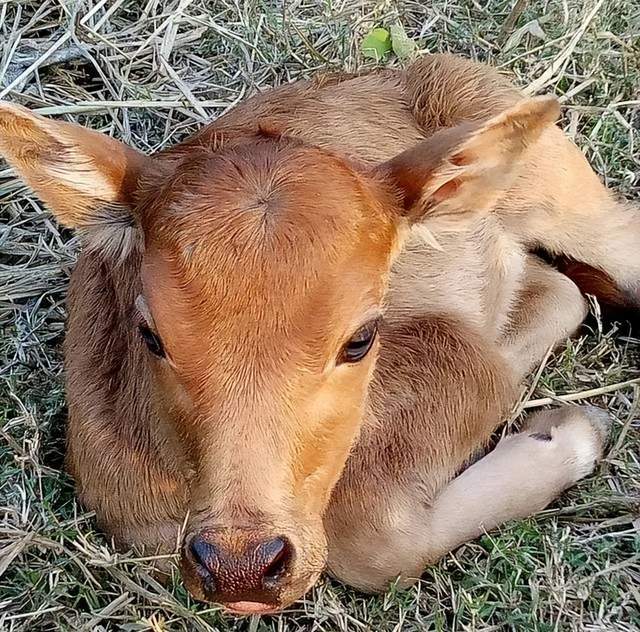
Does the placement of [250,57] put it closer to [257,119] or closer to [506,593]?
[257,119]

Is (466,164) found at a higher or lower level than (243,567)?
higher

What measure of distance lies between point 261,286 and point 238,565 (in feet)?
2.42

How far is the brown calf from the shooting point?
331cm

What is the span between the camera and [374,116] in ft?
16.3

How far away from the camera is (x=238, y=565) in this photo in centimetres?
318

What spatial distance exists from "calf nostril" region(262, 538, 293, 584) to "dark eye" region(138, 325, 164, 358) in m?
0.66

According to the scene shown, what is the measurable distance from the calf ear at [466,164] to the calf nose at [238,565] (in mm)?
1195

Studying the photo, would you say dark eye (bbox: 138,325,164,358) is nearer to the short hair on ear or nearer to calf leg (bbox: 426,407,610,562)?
the short hair on ear

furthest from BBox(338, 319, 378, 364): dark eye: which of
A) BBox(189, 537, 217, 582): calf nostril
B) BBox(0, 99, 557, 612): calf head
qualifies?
BBox(189, 537, 217, 582): calf nostril

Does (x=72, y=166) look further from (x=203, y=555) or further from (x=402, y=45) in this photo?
(x=402, y=45)

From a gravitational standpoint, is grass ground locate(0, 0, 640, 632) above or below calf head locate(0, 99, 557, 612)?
below

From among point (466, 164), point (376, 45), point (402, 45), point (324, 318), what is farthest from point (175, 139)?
point (324, 318)

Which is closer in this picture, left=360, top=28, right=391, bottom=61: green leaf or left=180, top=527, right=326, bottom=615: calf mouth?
left=180, top=527, right=326, bottom=615: calf mouth

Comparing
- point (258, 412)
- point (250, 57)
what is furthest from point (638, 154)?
point (258, 412)
